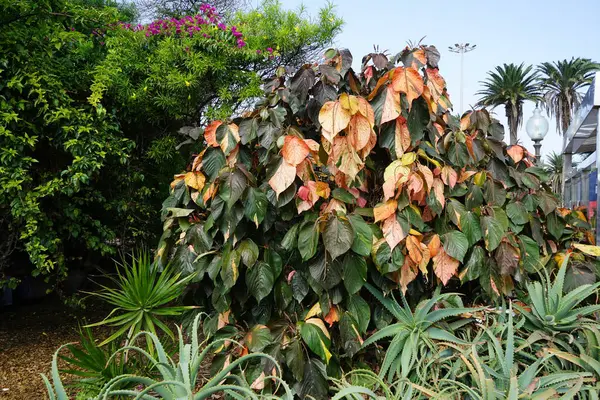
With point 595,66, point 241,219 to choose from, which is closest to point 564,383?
point 241,219

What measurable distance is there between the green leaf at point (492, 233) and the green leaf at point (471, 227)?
26mm

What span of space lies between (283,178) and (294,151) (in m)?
0.12

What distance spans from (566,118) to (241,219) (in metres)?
39.7

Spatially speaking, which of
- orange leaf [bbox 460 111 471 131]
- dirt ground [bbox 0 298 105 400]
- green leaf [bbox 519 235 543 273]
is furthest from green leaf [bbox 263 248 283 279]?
dirt ground [bbox 0 298 105 400]

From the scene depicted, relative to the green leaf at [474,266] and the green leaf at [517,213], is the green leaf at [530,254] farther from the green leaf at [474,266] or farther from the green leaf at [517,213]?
the green leaf at [474,266]

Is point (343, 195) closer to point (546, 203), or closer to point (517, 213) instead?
point (517, 213)

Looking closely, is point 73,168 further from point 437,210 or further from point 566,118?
point 566,118

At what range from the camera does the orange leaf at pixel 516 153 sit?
9.23 ft

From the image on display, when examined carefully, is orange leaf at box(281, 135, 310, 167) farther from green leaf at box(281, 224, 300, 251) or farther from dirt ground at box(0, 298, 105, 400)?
dirt ground at box(0, 298, 105, 400)

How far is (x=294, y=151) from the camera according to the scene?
199 centimetres

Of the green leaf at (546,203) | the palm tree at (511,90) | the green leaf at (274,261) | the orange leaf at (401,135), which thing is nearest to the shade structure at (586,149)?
the green leaf at (546,203)

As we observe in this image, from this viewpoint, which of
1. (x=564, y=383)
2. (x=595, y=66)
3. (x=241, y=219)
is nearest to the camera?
(x=564, y=383)

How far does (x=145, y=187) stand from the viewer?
5.26 metres

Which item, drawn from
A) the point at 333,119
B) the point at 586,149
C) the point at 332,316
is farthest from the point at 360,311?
the point at 586,149
